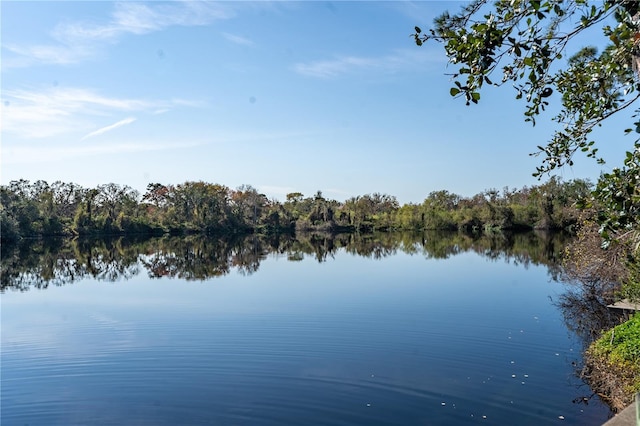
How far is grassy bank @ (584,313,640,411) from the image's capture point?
23.7ft

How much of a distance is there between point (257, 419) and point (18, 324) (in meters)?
10.3

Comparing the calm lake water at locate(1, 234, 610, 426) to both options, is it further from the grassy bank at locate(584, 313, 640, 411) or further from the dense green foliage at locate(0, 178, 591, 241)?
the dense green foliage at locate(0, 178, 591, 241)

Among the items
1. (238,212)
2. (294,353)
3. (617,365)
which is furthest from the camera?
(238,212)

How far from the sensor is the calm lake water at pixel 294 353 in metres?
7.62

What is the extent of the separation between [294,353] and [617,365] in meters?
6.03

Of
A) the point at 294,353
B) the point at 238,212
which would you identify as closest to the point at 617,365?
the point at 294,353

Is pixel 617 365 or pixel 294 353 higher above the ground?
pixel 617 365

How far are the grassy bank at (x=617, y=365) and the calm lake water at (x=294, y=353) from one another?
271 millimetres

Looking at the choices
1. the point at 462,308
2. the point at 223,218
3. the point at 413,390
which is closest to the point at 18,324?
the point at 413,390

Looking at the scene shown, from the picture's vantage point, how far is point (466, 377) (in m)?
8.98

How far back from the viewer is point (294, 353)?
10547 mm

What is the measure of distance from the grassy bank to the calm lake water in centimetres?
27

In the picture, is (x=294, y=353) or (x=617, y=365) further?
(x=294, y=353)

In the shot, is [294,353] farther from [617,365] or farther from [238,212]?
[238,212]
